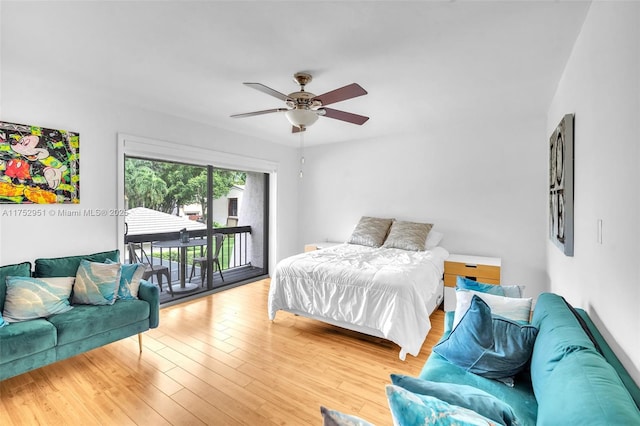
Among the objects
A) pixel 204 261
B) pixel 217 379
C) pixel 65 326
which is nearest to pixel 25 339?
pixel 65 326

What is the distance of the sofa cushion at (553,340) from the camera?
3.72 ft

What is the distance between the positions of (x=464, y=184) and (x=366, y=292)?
2.40 meters

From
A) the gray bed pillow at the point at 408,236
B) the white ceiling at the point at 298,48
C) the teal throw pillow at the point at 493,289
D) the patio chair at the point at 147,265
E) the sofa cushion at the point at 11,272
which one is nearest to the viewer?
the white ceiling at the point at 298,48

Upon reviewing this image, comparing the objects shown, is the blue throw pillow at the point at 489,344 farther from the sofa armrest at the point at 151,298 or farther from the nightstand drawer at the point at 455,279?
the sofa armrest at the point at 151,298

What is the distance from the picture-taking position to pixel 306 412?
1929 mm

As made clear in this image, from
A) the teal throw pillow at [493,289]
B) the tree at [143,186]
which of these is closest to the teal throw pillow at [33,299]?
the tree at [143,186]

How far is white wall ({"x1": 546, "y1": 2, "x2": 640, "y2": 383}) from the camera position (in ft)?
3.66

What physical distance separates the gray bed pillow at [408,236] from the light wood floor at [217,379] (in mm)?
1064

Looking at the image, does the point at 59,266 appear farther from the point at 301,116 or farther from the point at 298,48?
the point at 298,48

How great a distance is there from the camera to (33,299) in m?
2.22

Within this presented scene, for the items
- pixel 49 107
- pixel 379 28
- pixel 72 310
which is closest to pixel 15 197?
pixel 49 107

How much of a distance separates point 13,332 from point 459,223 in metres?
4.53

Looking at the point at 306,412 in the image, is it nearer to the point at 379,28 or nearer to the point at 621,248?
the point at 621,248

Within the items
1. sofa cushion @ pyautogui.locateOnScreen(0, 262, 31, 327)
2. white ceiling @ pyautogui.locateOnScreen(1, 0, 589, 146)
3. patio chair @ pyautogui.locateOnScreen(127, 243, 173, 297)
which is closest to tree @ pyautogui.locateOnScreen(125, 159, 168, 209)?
patio chair @ pyautogui.locateOnScreen(127, 243, 173, 297)
